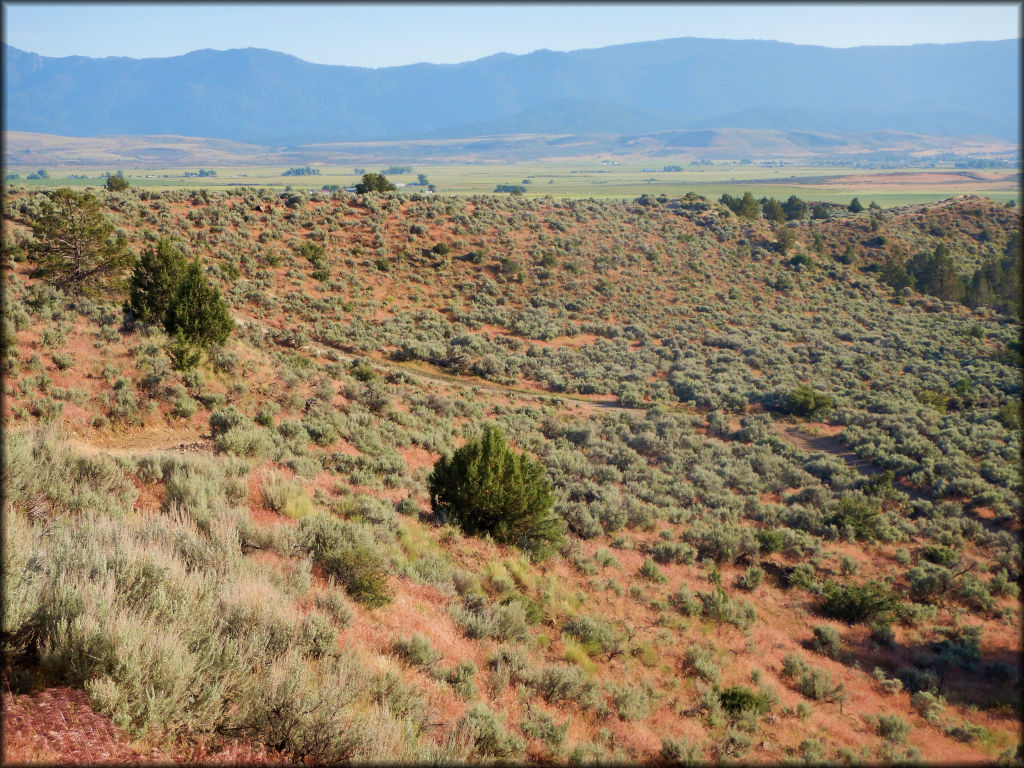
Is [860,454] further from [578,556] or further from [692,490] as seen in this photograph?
[578,556]

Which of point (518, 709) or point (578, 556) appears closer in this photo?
point (518, 709)

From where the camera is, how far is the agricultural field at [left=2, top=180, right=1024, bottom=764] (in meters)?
5.00

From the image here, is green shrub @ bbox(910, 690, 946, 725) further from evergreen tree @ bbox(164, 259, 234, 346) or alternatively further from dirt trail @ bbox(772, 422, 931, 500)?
evergreen tree @ bbox(164, 259, 234, 346)

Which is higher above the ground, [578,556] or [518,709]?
[518,709]

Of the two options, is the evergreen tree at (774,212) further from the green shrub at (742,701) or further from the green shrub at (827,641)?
the green shrub at (742,701)

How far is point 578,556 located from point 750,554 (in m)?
5.75

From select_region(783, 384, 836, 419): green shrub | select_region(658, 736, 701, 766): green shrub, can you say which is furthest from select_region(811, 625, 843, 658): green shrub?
select_region(783, 384, 836, 419): green shrub

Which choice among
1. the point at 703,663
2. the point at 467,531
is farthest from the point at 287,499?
the point at 703,663

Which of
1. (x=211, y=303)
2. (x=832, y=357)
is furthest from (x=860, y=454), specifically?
(x=211, y=303)

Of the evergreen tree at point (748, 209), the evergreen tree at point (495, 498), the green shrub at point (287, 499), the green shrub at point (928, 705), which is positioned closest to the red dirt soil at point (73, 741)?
the green shrub at point (287, 499)

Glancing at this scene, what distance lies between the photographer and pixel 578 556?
1267cm

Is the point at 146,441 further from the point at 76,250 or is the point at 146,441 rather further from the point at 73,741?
the point at 76,250

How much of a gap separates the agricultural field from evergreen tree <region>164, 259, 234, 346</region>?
250mm

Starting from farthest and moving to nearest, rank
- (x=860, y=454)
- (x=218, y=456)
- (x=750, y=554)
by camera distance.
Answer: (x=860, y=454), (x=750, y=554), (x=218, y=456)
